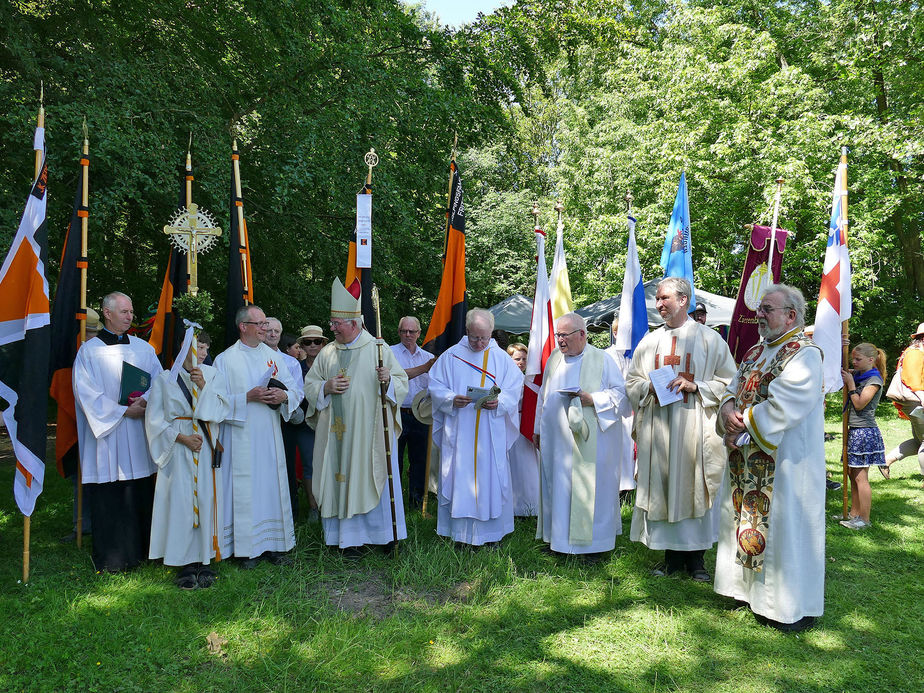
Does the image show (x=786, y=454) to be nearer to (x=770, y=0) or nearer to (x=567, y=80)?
(x=770, y=0)

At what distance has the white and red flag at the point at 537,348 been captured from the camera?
6.52m

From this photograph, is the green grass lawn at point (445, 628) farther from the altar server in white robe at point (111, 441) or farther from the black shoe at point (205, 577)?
the altar server in white robe at point (111, 441)

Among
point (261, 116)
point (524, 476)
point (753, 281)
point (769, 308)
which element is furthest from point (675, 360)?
point (261, 116)

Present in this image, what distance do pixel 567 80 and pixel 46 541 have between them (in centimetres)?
2180

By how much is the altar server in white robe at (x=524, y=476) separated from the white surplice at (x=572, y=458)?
1189 millimetres

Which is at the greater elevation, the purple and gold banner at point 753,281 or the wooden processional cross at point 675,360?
the purple and gold banner at point 753,281

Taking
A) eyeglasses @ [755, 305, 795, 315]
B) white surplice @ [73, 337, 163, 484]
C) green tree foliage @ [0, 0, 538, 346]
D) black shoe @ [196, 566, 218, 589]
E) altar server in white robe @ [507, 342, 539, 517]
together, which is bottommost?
black shoe @ [196, 566, 218, 589]

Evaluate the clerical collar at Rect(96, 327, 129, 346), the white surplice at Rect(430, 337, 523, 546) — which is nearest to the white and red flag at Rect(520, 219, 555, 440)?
the white surplice at Rect(430, 337, 523, 546)

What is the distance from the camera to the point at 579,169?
65.3 ft

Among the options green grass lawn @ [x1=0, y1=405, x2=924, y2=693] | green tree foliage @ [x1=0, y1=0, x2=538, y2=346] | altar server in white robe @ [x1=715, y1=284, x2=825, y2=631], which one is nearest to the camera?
green grass lawn @ [x1=0, y1=405, x2=924, y2=693]

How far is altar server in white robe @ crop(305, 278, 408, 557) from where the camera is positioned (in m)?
5.29

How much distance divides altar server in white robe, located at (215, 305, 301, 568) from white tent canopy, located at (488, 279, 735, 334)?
5299mm

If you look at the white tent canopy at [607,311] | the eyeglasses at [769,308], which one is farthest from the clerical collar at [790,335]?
the white tent canopy at [607,311]

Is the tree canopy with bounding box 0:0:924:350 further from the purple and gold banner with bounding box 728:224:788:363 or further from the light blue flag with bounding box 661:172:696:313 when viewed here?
the purple and gold banner with bounding box 728:224:788:363
